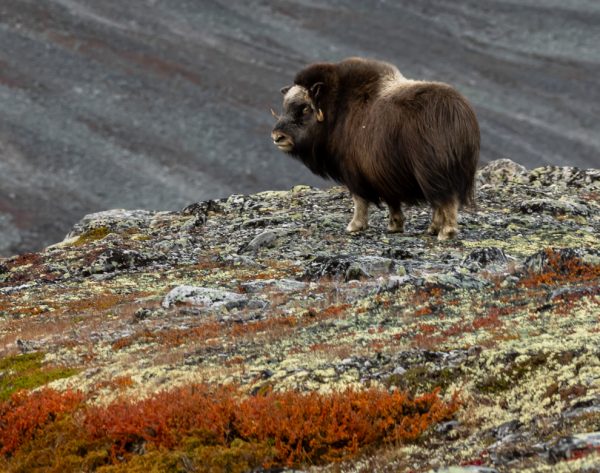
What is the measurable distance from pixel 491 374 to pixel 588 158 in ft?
154

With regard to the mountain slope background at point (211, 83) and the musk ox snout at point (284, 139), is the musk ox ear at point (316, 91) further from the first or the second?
the mountain slope background at point (211, 83)

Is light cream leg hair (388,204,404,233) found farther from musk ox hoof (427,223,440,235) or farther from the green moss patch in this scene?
the green moss patch

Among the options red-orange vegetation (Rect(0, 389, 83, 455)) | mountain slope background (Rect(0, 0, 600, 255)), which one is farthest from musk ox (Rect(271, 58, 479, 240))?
mountain slope background (Rect(0, 0, 600, 255))

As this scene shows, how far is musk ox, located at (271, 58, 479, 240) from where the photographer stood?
16.8 meters

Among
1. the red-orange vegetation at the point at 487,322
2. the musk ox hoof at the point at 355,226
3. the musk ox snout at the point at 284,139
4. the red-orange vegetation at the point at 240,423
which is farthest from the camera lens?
the musk ox hoof at the point at 355,226

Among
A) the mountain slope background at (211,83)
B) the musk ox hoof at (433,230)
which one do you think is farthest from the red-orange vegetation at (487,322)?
the mountain slope background at (211,83)

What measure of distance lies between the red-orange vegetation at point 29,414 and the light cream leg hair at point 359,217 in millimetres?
10244

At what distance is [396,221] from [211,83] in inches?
1650

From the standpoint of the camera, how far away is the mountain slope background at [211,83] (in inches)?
1975

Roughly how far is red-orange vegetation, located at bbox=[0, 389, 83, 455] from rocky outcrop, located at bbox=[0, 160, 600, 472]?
0.23m

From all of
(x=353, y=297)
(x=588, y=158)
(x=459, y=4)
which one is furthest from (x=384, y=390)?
(x=459, y=4)

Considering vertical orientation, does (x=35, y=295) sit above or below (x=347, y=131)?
below

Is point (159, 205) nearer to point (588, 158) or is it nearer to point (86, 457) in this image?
point (588, 158)

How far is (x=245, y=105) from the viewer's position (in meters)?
58.2
